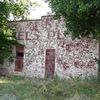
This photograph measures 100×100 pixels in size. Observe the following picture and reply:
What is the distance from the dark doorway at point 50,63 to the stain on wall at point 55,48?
0.97ft

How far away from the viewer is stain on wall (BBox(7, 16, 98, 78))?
24000mm

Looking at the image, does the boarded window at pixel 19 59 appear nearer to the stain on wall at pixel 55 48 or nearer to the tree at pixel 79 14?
the stain on wall at pixel 55 48

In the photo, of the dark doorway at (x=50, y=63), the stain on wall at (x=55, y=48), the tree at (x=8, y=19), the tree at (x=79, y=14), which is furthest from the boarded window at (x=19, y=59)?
the tree at (x=79, y=14)

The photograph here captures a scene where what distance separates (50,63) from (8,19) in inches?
203

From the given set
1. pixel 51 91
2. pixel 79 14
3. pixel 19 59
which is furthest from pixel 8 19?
pixel 51 91

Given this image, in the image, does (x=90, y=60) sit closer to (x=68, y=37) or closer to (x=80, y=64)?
(x=80, y=64)

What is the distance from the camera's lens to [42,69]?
86.1 feet

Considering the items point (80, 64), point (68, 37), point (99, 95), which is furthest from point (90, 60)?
point (99, 95)

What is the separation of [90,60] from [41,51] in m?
4.54

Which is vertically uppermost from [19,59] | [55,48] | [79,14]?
[79,14]

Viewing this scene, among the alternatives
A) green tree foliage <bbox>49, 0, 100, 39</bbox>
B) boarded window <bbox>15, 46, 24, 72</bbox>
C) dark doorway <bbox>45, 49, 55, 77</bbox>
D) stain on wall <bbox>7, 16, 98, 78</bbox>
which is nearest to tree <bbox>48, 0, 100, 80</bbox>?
green tree foliage <bbox>49, 0, 100, 39</bbox>

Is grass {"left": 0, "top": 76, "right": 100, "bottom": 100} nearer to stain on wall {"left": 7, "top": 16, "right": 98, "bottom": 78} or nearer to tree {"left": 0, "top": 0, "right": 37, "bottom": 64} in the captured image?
stain on wall {"left": 7, "top": 16, "right": 98, "bottom": 78}

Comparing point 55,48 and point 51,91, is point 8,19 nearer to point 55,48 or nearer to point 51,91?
point 55,48

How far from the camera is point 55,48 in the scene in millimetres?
25672
